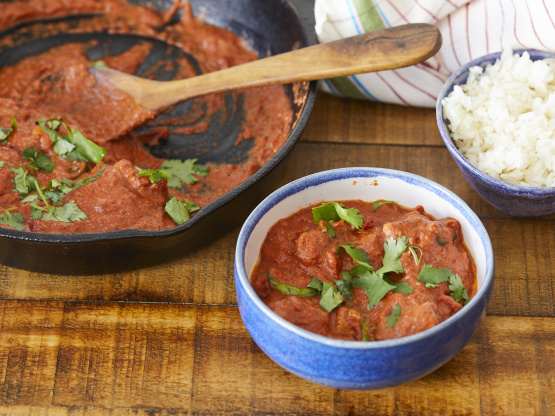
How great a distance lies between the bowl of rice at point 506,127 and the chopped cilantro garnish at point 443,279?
57 centimetres

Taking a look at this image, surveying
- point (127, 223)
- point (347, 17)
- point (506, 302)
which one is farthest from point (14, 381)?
point (347, 17)

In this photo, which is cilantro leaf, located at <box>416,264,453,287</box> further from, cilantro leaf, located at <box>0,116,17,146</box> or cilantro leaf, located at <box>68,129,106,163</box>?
cilantro leaf, located at <box>0,116,17,146</box>

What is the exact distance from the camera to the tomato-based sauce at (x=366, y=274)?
1972 mm

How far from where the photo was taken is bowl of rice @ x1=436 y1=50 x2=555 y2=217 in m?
2.50

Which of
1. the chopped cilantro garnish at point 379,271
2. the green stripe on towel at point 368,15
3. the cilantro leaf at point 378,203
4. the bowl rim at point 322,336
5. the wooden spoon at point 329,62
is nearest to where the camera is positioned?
the bowl rim at point 322,336

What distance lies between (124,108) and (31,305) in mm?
1028

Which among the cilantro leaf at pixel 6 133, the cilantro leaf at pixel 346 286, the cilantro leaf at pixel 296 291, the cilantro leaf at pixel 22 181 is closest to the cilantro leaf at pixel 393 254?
the cilantro leaf at pixel 346 286

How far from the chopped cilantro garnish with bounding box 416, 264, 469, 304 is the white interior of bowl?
0.16 meters

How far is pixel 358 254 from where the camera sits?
2.13 m

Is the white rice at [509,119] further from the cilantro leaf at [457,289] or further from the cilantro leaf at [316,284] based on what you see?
the cilantro leaf at [316,284]

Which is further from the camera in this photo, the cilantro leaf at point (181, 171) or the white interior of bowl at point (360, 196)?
the cilantro leaf at point (181, 171)

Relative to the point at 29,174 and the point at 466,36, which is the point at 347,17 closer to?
the point at 466,36

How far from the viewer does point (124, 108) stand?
3031mm

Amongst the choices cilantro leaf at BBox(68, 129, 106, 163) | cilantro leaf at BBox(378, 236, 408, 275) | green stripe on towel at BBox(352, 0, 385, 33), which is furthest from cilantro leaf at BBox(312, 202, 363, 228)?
green stripe on towel at BBox(352, 0, 385, 33)
